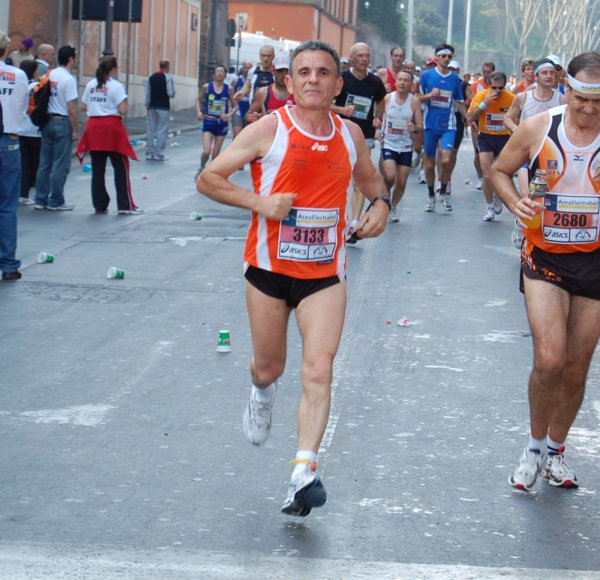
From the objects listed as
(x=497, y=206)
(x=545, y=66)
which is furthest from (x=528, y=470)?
(x=497, y=206)

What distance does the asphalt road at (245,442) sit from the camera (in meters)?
4.30

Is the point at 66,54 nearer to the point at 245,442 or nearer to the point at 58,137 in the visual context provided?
the point at 58,137

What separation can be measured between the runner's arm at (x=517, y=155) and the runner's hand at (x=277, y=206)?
40.0 inches

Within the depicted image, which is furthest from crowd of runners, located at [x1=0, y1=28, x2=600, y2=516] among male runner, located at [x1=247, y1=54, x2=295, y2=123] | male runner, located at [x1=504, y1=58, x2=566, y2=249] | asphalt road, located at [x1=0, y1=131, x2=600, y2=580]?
male runner, located at [x1=247, y1=54, x2=295, y2=123]

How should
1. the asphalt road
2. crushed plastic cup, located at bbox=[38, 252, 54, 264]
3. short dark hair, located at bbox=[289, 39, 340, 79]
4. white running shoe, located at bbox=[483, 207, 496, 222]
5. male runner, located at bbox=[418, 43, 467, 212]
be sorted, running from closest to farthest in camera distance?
the asphalt road < short dark hair, located at bbox=[289, 39, 340, 79] < crushed plastic cup, located at bbox=[38, 252, 54, 264] < white running shoe, located at bbox=[483, 207, 496, 222] < male runner, located at bbox=[418, 43, 467, 212]

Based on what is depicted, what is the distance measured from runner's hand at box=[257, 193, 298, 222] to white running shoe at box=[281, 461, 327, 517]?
993 mm

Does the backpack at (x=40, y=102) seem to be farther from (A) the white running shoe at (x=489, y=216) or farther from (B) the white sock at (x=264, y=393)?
(B) the white sock at (x=264, y=393)

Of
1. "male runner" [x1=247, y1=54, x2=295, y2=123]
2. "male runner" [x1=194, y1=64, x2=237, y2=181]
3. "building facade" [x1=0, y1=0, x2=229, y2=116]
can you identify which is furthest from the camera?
"building facade" [x1=0, y1=0, x2=229, y2=116]

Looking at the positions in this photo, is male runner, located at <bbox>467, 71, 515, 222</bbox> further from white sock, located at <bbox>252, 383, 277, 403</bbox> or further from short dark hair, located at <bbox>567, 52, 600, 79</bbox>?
white sock, located at <bbox>252, 383, 277, 403</bbox>

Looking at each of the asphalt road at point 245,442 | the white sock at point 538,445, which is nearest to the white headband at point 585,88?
the white sock at point 538,445

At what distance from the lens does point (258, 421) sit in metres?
5.21

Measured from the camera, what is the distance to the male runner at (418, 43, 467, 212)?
635 inches

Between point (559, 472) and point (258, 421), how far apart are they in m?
1.36

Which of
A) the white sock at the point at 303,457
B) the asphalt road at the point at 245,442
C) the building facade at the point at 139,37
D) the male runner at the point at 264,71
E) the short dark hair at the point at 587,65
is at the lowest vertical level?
the asphalt road at the point at 245,442
